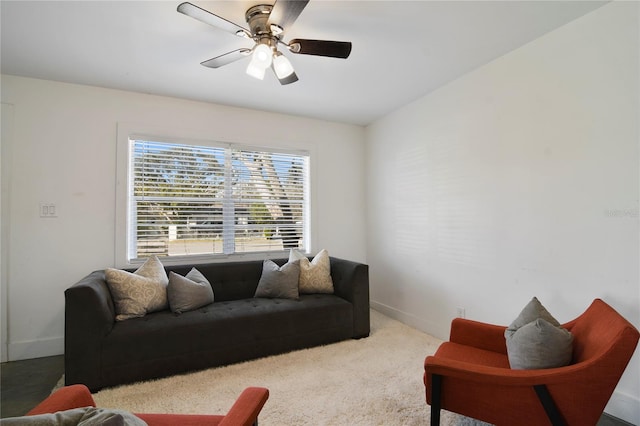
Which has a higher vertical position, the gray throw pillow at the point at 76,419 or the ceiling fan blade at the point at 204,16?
the ceiling fan blade at the point at 204,16

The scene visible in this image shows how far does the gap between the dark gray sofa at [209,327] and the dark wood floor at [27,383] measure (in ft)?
0.98

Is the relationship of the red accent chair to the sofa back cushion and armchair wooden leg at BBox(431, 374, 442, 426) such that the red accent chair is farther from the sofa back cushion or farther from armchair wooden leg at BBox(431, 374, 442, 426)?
the sofa back cushion

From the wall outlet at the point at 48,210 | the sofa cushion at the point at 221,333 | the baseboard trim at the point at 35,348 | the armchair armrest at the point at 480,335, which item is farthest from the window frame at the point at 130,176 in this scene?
the armchair armrest at the point at 480,335

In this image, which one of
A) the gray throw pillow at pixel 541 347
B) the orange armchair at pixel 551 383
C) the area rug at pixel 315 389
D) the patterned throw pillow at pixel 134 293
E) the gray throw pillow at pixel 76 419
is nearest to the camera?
the gray throw pillow at pixel 76 419

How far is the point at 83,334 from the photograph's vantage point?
7.14ft

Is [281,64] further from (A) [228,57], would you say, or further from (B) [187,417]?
(B) [187,417]

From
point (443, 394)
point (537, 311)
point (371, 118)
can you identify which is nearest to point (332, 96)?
point (371, 118)

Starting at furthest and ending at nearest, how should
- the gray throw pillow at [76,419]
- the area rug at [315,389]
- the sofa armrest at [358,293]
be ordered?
the sofa armrest at [358,293] → the area rug at [315,389] → the gray throw pillow at [76,419]

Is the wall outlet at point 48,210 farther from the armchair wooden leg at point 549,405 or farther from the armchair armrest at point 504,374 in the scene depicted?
the armchair wooden leg at point 549,405

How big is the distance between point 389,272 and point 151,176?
3.08 metres

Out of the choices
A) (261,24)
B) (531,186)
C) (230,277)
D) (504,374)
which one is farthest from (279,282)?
(531,186)

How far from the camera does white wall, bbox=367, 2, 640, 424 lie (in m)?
1.90

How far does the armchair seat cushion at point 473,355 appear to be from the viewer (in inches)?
70.8

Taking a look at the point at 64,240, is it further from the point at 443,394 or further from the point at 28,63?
the point at 443,394
